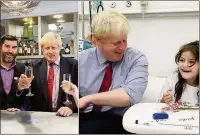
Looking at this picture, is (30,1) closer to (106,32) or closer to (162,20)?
(106,32)

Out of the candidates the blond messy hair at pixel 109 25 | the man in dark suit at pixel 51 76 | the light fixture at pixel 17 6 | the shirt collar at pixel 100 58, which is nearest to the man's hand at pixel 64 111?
the man in dark suit at pixel 51 76

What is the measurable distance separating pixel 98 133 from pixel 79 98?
0.19m

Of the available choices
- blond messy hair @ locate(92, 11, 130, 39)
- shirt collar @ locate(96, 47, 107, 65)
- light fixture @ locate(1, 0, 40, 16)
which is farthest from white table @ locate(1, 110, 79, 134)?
light fixture @ locate(1, 0, 40, 16)

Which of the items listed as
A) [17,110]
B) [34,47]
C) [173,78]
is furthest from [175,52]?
[17,110]

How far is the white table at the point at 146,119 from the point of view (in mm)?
934

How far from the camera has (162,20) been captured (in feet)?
3.68

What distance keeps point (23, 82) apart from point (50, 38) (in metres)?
0.28

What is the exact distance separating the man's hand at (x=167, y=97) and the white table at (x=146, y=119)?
0.07ft

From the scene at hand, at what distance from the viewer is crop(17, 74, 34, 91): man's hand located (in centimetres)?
128

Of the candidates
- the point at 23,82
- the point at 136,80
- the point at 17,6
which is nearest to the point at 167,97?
the point at 136,80

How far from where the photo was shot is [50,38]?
1.25 m

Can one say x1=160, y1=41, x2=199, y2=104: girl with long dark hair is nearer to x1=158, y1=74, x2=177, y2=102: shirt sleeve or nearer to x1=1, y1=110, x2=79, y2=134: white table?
x1=158, y1=74, x2=177, y2=102: shirt sleeve

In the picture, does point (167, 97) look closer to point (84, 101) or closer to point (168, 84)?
point (168, 84)

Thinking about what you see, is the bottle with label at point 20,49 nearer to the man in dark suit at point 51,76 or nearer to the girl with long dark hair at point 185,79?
the man in dark suit at point 51,76
